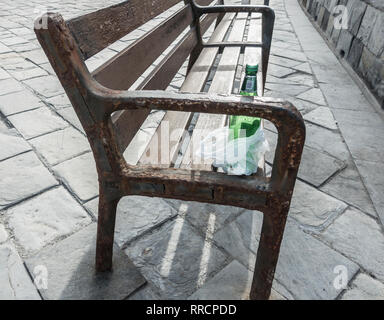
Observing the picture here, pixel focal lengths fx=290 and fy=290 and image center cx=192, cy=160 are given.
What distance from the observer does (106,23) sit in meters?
1.19

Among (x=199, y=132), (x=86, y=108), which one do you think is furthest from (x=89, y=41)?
(x=199, y=132)

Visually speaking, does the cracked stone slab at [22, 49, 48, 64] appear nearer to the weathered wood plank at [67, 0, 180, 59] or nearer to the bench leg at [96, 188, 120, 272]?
the weathered wood plank at [67, 0, 180, 59]

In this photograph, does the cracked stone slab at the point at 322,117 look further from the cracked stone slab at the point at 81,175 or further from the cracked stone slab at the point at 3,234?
the cracked stone slab at the point at 3,234

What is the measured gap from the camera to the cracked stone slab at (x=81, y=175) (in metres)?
2.00

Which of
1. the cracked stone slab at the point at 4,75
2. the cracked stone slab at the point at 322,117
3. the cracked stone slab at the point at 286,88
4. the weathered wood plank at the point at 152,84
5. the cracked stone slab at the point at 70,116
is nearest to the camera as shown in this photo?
the weathered wood plank at the point at 152,84

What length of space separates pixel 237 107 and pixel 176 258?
975 millimetres

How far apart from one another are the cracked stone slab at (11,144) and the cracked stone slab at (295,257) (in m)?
1.75

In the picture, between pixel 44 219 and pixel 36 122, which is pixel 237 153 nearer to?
pixel 44 219

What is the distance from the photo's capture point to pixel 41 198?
1.93 m

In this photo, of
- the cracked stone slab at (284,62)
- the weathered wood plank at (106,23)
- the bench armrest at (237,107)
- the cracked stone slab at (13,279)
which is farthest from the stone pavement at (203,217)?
the cracked stone slab at (284,62)

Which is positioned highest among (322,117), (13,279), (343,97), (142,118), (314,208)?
(142,118)

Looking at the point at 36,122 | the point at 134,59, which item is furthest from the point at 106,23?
the point at 36,122
